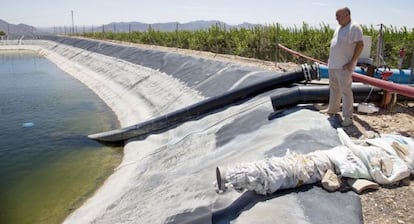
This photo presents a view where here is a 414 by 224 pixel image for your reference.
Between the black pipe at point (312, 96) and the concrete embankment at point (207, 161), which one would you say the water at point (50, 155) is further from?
the black pipe at point (312, 96)

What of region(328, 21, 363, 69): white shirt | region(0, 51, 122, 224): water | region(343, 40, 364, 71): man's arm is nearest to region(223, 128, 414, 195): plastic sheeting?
region(343, 40, 364, 71): man's arm

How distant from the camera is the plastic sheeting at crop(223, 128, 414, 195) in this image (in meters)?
4.01

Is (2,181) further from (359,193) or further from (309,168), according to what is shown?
(359,193)

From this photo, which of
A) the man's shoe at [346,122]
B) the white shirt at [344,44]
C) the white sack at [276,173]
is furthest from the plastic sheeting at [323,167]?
the white shirt at [344,44]

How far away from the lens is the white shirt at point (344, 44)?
5.45 m

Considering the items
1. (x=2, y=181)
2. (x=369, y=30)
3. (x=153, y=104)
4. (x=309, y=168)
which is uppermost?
(x=369, y=30)

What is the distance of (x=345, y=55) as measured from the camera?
5668mm

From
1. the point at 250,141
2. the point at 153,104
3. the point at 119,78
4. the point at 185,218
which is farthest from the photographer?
the point at 119,78

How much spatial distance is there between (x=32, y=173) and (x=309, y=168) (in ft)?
22.8

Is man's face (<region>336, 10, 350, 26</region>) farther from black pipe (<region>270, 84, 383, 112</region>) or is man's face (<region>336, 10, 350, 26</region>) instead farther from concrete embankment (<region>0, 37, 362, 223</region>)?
black pipe (<region>270, 84, 383, 112</region>)

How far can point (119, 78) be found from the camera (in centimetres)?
1909

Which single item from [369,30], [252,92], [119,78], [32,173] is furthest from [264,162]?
[119,78]

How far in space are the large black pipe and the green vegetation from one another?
21.6ft

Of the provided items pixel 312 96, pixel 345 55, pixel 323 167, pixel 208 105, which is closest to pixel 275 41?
pixel 208 105
